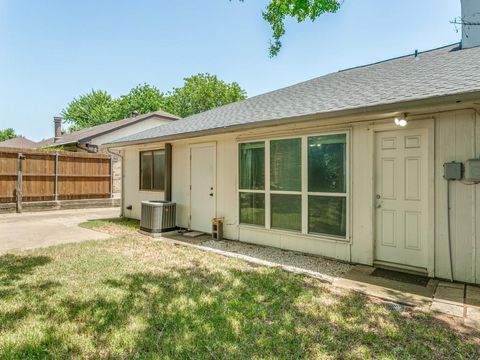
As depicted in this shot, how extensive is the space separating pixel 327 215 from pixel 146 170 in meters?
6.04

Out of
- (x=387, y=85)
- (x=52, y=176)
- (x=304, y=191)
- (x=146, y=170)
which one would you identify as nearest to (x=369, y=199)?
(x=304, y=191)

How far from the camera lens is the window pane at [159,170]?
8.43m

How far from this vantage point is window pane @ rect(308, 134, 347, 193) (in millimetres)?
4867

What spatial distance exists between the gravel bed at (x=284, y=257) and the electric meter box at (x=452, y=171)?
6.27 feet

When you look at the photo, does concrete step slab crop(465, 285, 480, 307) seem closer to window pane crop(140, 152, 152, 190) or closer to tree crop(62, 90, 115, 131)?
window pane crop(140, 152, 152, 190)

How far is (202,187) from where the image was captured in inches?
283

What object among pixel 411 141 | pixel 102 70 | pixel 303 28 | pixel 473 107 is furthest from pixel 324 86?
pixel 102 70

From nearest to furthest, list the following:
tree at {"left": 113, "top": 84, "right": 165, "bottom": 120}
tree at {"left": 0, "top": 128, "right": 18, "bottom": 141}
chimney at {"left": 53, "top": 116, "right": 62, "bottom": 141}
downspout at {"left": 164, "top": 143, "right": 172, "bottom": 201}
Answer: downspout at {"left": 164, "top": 143, "right": 172, "bottom": 201} < chimney at {"left": 53, "top": 116, "right": 62, "bottom": 141} < tree at {"left": 113, "top": 84, "right": 165, "bottom": 120} < tree at {"left": 0, "top": 128, "right": 18, "bottom": 141}

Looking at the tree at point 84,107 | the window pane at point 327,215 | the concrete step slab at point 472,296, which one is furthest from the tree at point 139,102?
the concrete step slab at point 472,296

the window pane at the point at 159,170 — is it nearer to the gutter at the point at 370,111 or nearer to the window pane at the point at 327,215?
the gutter at the point at 370,111

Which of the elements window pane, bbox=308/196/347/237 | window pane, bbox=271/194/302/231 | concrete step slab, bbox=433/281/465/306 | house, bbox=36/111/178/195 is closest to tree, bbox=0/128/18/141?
house, bbox=36/111/178/195

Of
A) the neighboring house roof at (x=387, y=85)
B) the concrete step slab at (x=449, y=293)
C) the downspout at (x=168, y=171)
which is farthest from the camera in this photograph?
the downspout at (x=168, y=171)

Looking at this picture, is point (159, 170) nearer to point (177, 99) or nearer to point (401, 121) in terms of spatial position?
point (401, 121)

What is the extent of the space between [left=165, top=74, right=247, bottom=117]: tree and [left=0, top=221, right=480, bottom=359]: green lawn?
119 ft
